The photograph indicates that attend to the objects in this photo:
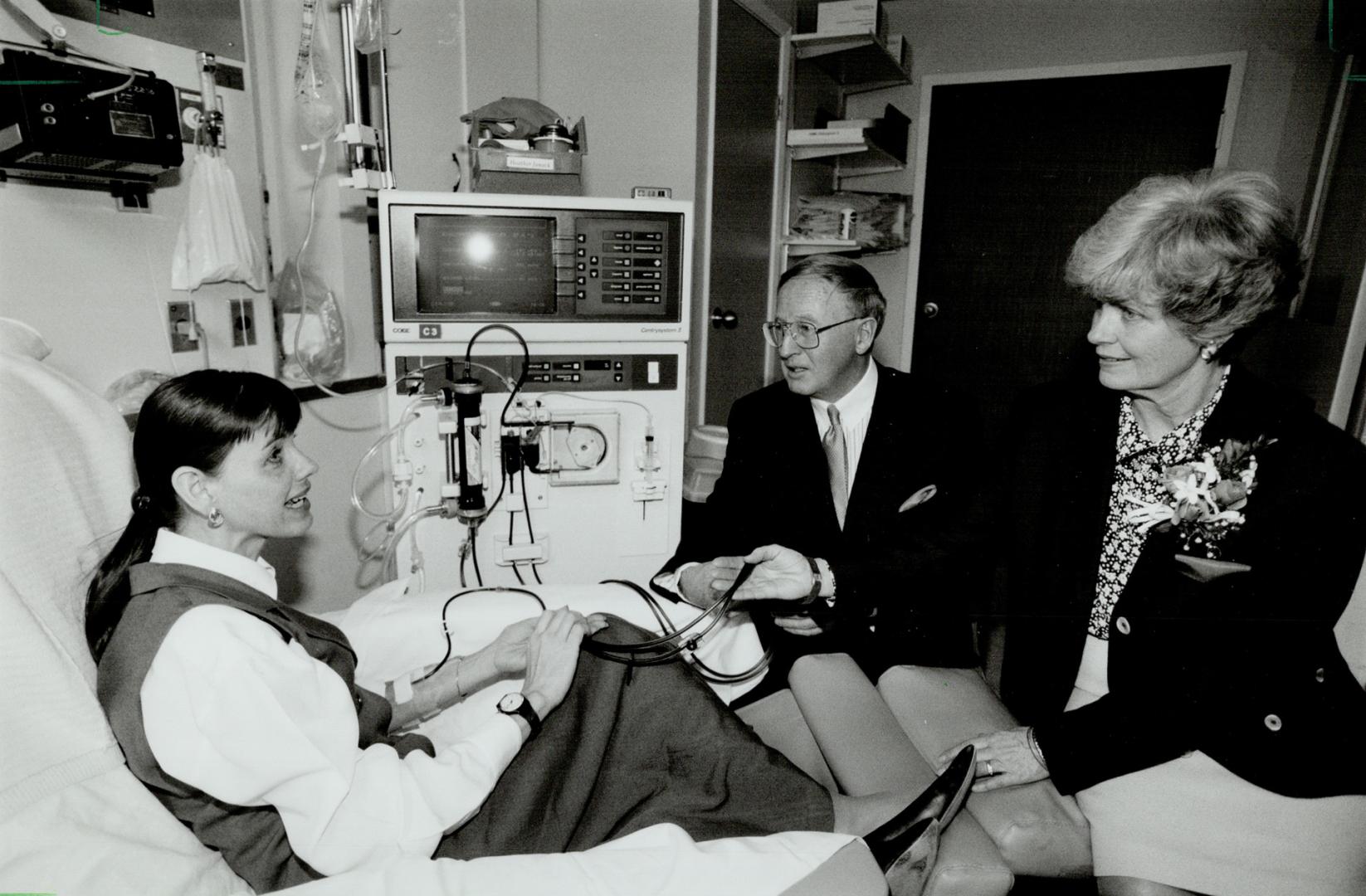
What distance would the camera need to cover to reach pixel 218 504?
1.10 meters

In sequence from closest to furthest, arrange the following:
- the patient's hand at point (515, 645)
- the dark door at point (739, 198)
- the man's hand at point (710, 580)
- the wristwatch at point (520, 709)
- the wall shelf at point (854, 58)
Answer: the wristwatch at point (520, 709), the patient's hand at point (515, 645), the man's hand at point (710, 580), the dark door at point (739, 198), the wall shelf at point (854, 58)

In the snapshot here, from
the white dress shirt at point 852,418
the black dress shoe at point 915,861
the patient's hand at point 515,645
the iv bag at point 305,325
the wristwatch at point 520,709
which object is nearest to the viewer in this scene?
the black dress shoe at point 915,861

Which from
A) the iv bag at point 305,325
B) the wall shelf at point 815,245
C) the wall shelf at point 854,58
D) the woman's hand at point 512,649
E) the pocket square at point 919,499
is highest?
the wall shelf at point 854,58

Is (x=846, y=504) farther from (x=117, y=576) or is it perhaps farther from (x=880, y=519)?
(x=117, y=576)

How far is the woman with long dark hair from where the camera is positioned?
0.94 m

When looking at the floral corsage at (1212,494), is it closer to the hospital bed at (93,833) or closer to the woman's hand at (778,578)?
the woman's hand at (778,578)

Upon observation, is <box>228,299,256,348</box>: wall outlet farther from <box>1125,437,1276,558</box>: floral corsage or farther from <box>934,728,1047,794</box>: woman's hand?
<box>1125,437,1276,558</box>: floral corsage

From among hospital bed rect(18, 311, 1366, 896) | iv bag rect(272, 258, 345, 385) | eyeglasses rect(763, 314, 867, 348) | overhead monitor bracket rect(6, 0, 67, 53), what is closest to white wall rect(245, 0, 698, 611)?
iv bag rect(272, 258, 345, 385)

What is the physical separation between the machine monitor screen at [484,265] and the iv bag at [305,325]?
451mm

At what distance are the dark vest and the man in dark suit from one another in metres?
0.85

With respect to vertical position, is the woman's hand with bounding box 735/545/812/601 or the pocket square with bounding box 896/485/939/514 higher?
the pocket square with bounding box 896/485/939/514

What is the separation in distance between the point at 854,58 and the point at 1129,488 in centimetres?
285

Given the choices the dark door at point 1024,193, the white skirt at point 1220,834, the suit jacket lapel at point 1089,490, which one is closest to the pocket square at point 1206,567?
the suit jacket lapel at point 1089,490

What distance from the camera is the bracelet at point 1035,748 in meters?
1.30
